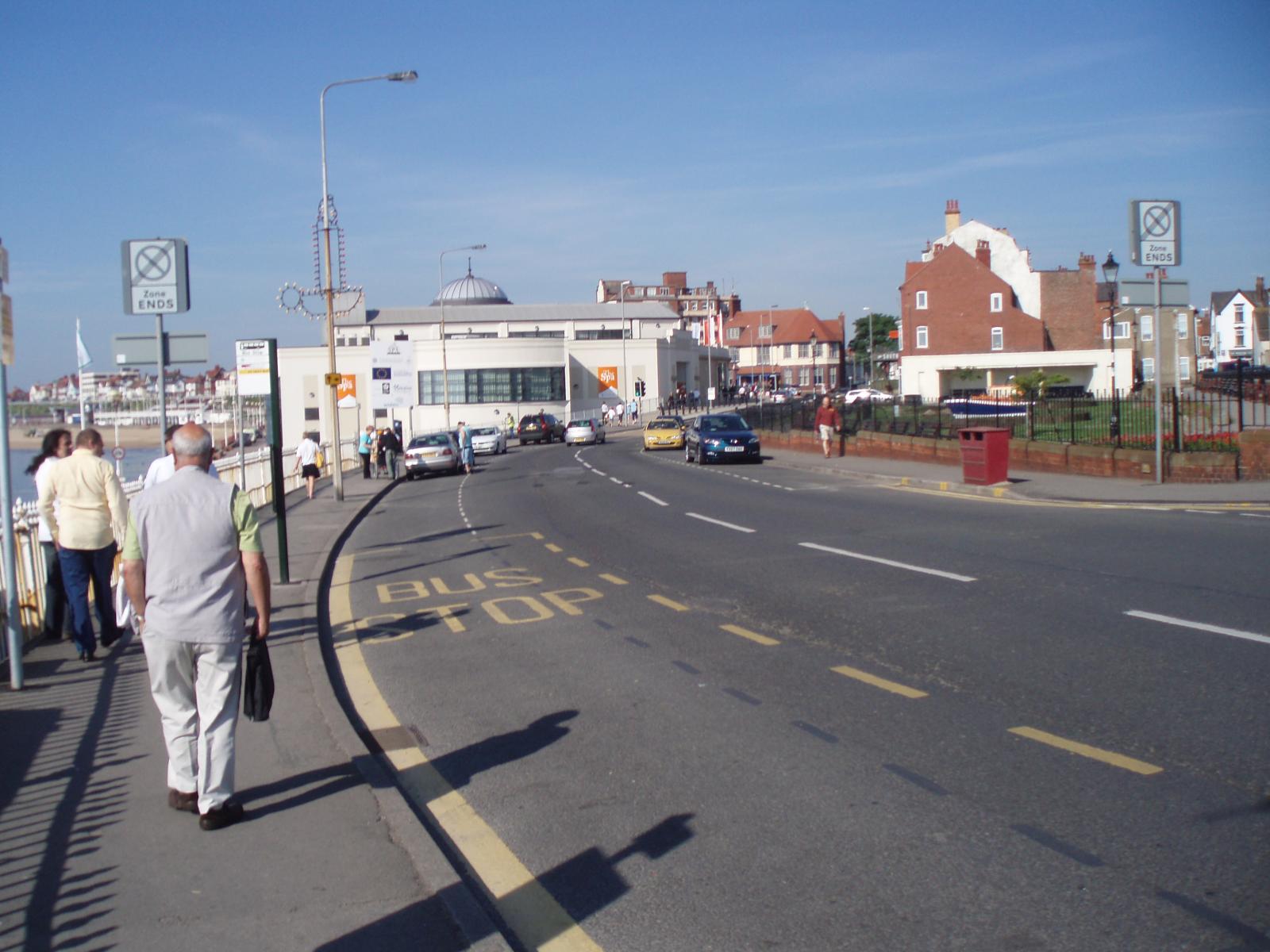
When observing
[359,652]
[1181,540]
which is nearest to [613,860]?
[359,652]

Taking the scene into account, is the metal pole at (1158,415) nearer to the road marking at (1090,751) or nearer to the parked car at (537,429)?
the road marking at (1090,751)

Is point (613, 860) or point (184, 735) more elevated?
point (184, 735)

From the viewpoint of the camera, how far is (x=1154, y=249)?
20156mm

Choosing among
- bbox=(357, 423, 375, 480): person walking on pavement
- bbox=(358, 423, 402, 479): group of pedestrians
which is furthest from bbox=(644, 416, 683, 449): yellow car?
bbox=(357, 423, 375, 480): person walking on pavement

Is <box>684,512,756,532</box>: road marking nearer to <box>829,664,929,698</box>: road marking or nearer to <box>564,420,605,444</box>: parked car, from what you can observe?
<box>829,664,929,698</box>: road marking

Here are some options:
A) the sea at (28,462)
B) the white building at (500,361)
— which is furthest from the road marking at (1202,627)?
the white building at (500,361)

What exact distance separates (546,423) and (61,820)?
5811 cm

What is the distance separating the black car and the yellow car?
10.2m

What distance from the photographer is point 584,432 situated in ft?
187

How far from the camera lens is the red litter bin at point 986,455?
73.9ft

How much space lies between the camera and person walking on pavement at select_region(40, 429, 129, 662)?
894 centimetres

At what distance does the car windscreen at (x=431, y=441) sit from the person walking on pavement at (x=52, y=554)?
2785 centimetres

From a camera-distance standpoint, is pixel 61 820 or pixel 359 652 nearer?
pixel 61 820

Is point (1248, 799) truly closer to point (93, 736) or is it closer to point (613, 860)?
point (613, 860)
